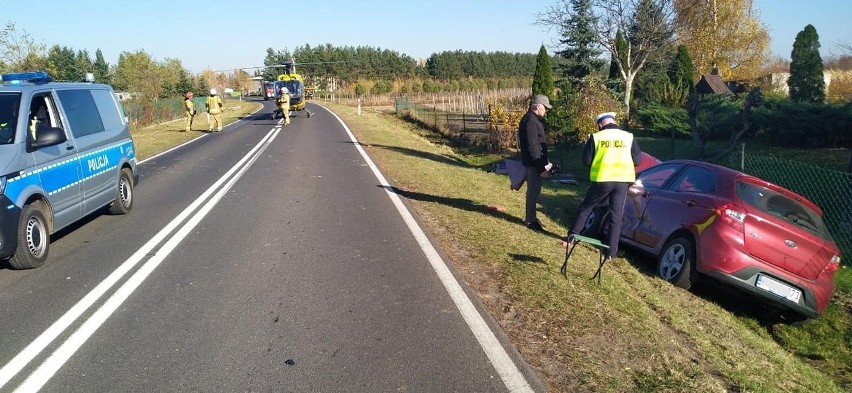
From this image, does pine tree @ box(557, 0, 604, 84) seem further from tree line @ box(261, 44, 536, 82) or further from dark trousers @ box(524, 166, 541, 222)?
tree line @ box(261, 44, 536, 82)

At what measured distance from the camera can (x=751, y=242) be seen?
6523mm

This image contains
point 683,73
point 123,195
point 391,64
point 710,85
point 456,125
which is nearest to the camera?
point 123,195

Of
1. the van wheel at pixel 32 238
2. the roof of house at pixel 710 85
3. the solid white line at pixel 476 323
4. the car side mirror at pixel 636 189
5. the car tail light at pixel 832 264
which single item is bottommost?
the car tail light at pixel 832 264

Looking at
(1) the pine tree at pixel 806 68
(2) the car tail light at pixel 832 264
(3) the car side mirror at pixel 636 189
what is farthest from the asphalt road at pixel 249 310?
(1) the pine tree at pixel 806 68

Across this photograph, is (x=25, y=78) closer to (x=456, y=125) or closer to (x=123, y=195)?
(x=123, y=195)

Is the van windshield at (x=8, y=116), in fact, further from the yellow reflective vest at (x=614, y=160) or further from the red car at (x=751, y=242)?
the red car at (x=751, y=242)

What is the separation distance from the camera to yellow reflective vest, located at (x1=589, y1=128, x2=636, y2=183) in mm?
6746

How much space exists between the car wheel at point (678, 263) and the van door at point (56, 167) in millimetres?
7014

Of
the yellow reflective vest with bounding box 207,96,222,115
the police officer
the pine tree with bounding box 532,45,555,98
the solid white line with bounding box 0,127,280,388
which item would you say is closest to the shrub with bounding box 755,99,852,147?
the pine tree with bounding box 532,45,555,98

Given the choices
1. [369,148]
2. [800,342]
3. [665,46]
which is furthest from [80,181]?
[665,46]

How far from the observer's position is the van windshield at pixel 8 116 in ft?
21.2

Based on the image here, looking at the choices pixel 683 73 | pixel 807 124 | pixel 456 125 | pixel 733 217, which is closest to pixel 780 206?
pixel 733 217

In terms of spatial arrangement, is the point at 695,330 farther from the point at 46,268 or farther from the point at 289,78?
the point at 289,78

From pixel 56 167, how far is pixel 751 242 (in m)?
7.64
